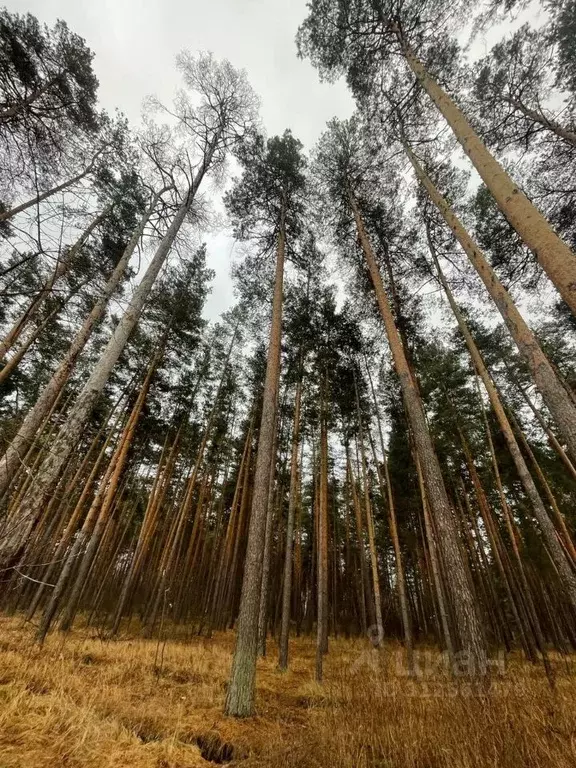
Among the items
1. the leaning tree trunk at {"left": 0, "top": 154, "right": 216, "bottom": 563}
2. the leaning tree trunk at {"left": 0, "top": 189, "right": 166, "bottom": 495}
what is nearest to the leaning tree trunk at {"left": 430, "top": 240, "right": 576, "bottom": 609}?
the leaning tree trunk at {"left": 0, "top": 154, "right": 216, "bottom": 563}

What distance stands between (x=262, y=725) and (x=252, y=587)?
1.64 metres

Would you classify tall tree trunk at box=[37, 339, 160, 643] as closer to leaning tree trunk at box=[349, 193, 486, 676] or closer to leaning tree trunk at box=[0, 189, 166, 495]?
leaning tree trunk at box=[0, 189, 166, 495]

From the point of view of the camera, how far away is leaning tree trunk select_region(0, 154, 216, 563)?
3.46 m

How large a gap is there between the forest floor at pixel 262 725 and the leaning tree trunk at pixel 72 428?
175cm

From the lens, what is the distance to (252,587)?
16.7 feet

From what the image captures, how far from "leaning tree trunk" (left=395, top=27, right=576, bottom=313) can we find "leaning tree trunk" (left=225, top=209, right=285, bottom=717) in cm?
483

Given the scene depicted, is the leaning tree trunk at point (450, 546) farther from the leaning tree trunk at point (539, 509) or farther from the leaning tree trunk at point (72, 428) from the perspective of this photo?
the leaning tree trunk at point (72, 428)

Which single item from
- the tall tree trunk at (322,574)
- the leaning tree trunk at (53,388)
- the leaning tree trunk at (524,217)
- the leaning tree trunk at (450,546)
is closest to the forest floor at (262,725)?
the leaning tree trunk at (450,546)

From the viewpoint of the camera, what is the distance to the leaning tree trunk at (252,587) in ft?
14.9

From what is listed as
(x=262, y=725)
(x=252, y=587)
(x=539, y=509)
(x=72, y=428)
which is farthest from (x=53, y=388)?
(x=539, y=509)

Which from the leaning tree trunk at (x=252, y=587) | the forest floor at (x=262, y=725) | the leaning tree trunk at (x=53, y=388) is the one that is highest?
the leaning tree trunk at (x=53, y=388)

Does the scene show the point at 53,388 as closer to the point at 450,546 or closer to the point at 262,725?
the point at 262,725

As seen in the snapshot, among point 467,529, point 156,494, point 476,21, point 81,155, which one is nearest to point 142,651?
point 156,494

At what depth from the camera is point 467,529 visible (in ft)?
48.0
